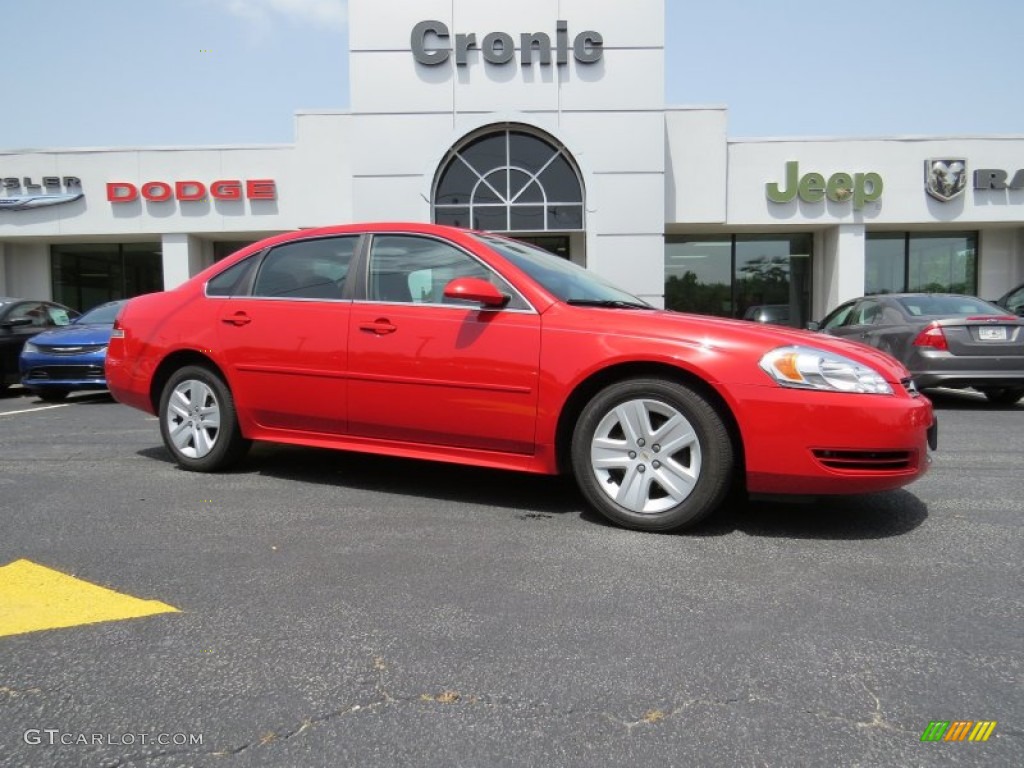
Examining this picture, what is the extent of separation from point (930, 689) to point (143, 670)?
2163mm

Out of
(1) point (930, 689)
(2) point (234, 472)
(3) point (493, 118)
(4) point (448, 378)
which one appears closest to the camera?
(1) point (930, 689)

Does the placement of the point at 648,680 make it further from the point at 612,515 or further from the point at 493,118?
the point at 493,118

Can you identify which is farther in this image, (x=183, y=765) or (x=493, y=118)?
(x=493, y=118)

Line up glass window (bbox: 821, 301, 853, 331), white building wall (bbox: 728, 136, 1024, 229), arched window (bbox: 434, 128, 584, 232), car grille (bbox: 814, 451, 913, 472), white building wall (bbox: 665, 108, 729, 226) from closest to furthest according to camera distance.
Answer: car grille (bbox: 814, 451, 913, 472)
glass window (bbox: 821, 301, 853, 331)
arched window (bbox: 434, 128, 584, 232)
white building wall (bbox: 665, 108, 729, 226)
white building wall (bbox: 728, 136, 1024, 229)

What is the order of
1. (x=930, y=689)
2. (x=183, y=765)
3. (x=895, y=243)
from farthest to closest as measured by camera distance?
(x=895, y=243)
(x=930, y=689)
(x=183, y=765)

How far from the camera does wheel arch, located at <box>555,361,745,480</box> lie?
338 cm

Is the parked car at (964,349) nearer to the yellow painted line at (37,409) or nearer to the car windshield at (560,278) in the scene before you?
the car windshield at (560,278)

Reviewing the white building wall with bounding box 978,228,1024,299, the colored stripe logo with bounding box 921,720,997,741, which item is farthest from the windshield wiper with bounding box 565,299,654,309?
the white building wall with bounding box 978,228,1024,299

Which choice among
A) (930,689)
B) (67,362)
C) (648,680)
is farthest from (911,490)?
(67,362)

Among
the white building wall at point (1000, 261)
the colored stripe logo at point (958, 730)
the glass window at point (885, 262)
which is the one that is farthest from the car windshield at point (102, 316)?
the white building wall at point (1000, 261)

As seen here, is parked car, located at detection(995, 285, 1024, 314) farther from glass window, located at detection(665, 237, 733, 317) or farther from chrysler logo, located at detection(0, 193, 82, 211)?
chrysler logo, located at detection(0, 193, 82, 211)

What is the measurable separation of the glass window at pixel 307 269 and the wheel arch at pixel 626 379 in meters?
1.56

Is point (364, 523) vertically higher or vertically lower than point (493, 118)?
lower

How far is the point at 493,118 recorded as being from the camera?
1515cm
